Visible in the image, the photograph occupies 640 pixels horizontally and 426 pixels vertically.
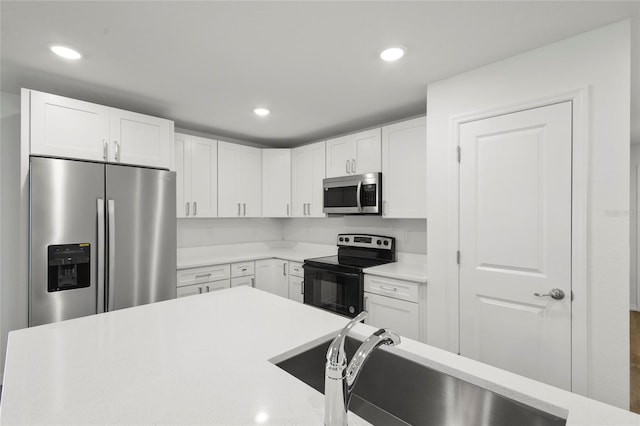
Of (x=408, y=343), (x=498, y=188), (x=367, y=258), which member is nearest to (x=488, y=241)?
(x=498, y=188)

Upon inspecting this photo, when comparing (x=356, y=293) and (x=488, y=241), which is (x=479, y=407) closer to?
(x=488, y=241)

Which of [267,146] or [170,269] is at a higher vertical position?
[267,146]

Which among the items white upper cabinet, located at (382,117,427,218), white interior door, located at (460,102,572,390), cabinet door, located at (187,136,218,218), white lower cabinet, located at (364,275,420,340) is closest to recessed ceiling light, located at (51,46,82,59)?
cabinet door, located at (187,136,218,218)

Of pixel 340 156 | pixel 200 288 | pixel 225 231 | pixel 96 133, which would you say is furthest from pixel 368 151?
pixel 96 133

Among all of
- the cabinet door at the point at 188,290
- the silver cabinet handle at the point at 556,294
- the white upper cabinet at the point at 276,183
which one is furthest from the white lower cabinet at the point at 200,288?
the silver cabinet handle at the point at 556,294

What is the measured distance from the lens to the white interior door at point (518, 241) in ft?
5.81

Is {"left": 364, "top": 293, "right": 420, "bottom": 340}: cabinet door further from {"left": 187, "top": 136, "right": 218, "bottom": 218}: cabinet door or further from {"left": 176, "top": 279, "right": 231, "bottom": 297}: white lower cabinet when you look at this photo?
{"left": 187, "top": 136, "right": 218, "bottom": 218}: cabinet door

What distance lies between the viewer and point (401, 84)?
2383mm

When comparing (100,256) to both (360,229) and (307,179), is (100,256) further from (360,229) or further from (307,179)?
(360,229)

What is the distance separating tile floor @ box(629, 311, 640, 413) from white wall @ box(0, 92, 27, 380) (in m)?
4.82

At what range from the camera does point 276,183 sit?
4.05 m

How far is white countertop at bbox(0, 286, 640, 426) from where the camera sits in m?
0.77

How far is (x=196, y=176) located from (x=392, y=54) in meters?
2.43

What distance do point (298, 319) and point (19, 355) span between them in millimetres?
1015
